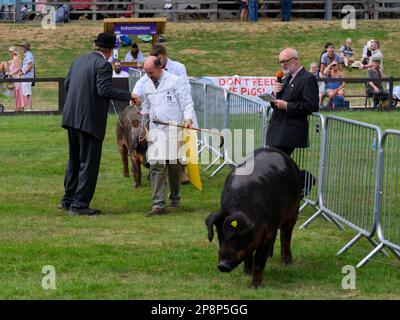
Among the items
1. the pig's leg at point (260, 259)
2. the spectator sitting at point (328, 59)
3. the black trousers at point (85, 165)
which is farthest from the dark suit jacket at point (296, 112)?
the spectator sitting at point (328, 59)

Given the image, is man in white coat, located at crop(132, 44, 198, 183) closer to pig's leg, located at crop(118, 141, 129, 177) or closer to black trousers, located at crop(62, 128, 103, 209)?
black trousers, located at crop(62, 128, 103, 209)

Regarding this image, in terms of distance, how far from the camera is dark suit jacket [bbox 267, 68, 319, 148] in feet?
38.5

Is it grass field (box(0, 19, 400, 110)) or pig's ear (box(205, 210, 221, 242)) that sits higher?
pig's ear (box(205, 210, 221, 242))

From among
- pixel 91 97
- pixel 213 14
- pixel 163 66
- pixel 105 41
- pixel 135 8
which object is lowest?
pixel 213 14

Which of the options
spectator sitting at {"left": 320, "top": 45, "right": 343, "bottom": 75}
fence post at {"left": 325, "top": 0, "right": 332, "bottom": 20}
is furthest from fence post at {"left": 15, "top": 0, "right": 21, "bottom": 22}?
spectator sitting at {"left": 320, "top": 45, "right": 343, "bottom": 75}

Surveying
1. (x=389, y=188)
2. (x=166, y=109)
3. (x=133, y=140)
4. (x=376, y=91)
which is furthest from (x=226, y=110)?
(x=376, y=91)

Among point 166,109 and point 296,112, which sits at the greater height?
point 296,112

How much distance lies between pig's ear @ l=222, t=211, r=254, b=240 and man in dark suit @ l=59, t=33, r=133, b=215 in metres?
4.32

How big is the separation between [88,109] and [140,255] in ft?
9.80

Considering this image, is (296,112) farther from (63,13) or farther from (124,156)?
(63,13)

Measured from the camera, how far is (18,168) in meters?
17.3

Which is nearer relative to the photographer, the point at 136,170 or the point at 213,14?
the point at 136,170

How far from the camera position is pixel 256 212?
908 centimetres

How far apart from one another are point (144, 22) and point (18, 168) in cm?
1308
